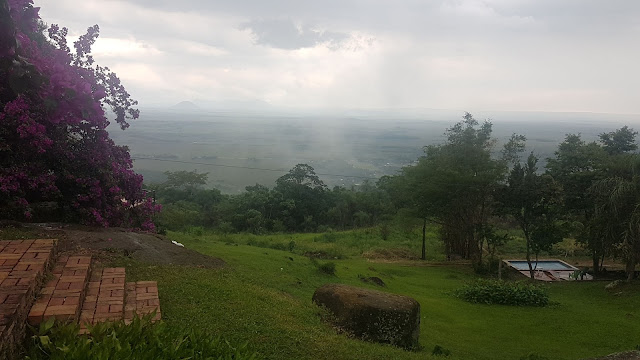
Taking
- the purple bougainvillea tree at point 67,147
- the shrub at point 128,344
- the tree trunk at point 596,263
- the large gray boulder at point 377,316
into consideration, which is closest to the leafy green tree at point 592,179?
the tree trunk at point 596,263

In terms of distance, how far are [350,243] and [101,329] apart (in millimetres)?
20886

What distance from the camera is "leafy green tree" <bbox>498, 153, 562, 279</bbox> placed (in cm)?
1664

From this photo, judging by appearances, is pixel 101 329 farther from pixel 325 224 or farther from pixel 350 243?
pixel 325 224

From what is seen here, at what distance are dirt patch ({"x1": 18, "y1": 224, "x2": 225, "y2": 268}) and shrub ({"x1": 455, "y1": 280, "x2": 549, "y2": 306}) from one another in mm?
7593

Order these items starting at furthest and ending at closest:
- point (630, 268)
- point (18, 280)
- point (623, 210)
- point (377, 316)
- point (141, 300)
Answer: point (630, 268), point (623, 210), point (377, 316), point (141, 300), point (18, 280)

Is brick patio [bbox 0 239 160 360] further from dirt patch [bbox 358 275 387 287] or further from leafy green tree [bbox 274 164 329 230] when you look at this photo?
leafy green tree [bbox 274 164 329 230]

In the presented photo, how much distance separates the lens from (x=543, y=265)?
19484 millimetres

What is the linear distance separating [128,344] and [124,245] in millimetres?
5165

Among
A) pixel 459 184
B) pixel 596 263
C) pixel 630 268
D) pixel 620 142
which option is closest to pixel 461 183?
pixel 459 184

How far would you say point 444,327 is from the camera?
8.82m

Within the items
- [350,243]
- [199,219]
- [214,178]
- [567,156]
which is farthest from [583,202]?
[214,178]

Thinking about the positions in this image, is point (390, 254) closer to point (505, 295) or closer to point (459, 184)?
point (459, 184)

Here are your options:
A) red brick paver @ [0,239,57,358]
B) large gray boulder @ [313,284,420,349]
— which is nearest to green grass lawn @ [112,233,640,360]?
large gray boulder @ [313,284,420,349]

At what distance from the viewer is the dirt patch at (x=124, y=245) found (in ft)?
24.3
